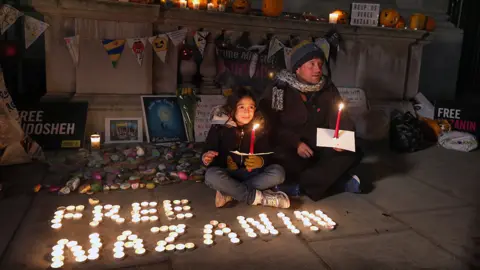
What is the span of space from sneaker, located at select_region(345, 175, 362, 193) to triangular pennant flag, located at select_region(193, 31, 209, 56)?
247 centimetres

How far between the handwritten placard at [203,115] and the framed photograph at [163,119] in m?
0.17

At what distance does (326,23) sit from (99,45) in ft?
9.44

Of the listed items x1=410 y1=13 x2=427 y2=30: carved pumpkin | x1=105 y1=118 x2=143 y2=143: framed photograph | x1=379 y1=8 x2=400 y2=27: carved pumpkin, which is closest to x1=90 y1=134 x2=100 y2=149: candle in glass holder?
x1=105 y1=118 x2=143 y2=143: framed photograph

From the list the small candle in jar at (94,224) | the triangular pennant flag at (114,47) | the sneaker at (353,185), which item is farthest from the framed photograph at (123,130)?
the sneaker at (353,185)

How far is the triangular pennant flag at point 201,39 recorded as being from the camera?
197 inches

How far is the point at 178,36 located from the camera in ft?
16.0

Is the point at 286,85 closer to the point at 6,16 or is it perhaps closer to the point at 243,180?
the point at 243,180

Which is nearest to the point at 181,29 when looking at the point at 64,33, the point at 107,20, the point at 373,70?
the point at 107,20

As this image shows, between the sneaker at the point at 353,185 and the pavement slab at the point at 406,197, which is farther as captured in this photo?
the sneaker at the point at 353,185

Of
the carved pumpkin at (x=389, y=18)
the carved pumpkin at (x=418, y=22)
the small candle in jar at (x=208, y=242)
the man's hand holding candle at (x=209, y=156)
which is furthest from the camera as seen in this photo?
the carved pumpkin at (x=418, y=22)

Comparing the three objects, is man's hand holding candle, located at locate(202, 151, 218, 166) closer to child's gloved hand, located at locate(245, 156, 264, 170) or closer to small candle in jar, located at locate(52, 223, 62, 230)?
child's gloved hand, located at locate(245, 156, 264, 170)

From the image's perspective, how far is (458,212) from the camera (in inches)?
128

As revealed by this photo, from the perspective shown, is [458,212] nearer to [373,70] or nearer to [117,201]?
[117,201]

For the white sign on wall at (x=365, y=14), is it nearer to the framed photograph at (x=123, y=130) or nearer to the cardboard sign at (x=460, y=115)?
the cardboard sign at (x=460, y=115)
